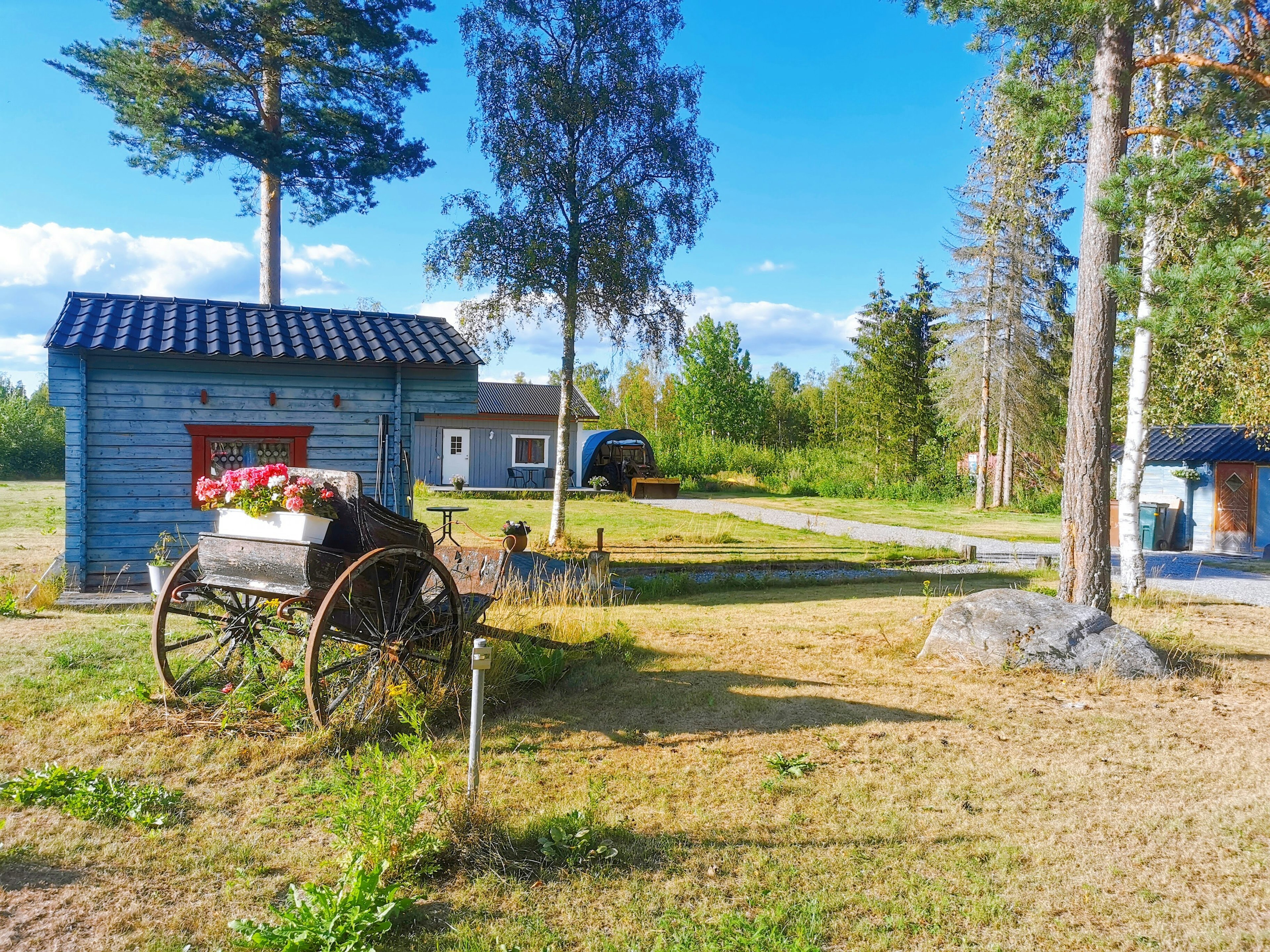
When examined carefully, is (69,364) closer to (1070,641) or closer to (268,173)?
(268,173)

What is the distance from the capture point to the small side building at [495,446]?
2969 cm

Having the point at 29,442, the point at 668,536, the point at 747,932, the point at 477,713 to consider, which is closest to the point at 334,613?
the point at 477,713

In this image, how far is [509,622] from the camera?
283 inches

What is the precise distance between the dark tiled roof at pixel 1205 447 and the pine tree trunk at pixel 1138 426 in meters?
7.01

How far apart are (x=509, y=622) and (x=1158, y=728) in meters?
4.85

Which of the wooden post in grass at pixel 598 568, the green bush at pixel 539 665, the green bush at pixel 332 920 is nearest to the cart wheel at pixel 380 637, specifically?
the green bush at pixel 539 665

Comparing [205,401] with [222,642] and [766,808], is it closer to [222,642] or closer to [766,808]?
[222,642]

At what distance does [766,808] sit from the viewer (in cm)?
438

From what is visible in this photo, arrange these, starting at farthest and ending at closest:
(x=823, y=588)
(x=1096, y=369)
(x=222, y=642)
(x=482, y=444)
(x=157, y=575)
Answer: (x=482, y=444) → (x=823, y=588) → (x=157, y=575) → (x=1096, y=369) → (x=222, y=642)

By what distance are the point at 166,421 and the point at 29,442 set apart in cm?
3356

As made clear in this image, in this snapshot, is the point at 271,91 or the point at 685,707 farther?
the point at 271,91

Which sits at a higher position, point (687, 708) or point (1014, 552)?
point (1014, 552)

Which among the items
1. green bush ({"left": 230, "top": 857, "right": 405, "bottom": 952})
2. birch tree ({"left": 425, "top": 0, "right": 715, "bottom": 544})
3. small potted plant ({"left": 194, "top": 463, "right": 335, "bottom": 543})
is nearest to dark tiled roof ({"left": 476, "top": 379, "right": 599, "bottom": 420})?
birch tree ({"left": 425, "top": 0, "right": 715, "bottom": 544})

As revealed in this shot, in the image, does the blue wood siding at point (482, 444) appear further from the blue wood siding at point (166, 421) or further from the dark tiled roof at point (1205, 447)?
the dark tiled roof at point (1205, 447)
